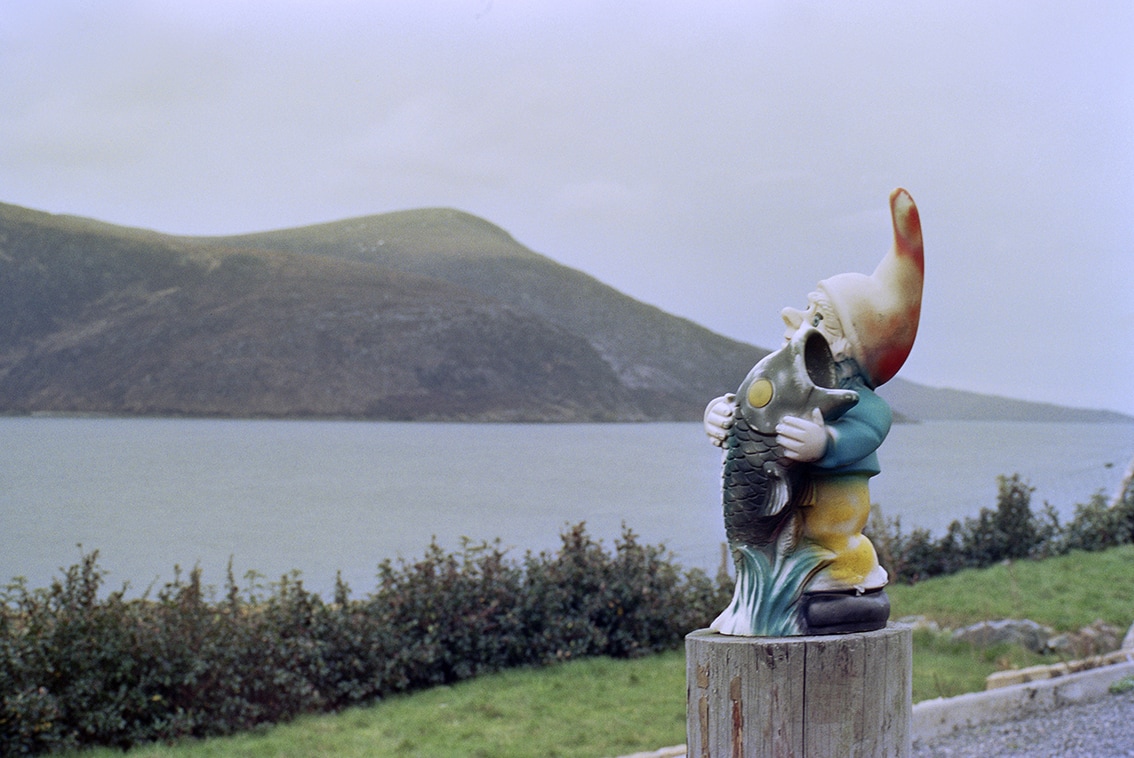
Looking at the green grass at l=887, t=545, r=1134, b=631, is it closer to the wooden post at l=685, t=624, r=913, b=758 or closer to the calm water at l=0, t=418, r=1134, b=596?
the calm water at l=0, t=418, r=1134, b=596

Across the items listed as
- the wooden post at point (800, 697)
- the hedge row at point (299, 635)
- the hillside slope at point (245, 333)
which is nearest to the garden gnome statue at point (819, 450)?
the wooden post at point (800, 697)

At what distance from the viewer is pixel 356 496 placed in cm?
1565

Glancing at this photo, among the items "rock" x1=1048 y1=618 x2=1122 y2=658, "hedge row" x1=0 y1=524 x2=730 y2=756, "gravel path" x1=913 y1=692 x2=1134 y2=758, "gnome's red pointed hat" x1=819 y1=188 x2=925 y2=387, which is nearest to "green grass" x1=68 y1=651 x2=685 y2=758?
"hedge row" x1=0 y1=524 x2=730 y2=756

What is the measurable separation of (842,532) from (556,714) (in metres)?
3.56

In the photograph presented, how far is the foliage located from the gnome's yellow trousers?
292 inches

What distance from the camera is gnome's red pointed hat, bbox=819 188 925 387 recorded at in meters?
3.21

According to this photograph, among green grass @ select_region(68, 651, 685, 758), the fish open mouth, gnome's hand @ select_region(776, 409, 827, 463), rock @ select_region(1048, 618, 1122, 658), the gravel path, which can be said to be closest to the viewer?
gnome's hand @ select_region(776, 409, 827, 463)

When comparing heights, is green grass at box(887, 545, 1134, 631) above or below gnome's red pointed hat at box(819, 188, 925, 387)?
below

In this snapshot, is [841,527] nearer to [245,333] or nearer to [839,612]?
[839,612]

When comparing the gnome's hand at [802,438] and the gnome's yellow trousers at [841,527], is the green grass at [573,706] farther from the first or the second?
the gnome's hand at [802,438]

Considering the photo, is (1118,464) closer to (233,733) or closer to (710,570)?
(710,570)

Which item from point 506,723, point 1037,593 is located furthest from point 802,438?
point 1037,593

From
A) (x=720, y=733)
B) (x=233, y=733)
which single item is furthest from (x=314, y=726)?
(x=720, y=733)

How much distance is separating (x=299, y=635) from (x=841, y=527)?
451 cm
